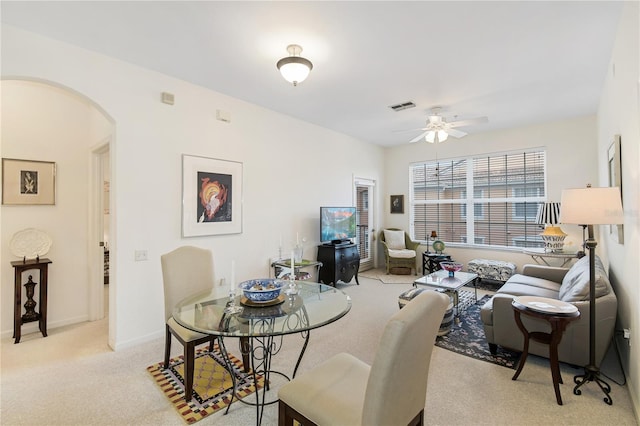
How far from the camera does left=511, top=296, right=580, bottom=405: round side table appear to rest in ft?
7.35

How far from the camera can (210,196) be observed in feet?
12.4

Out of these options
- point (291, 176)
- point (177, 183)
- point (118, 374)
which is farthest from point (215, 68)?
point (118, 374)

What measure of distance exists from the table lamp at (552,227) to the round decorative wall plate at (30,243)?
22.1 ft

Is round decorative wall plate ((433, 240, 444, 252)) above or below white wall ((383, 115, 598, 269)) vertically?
below

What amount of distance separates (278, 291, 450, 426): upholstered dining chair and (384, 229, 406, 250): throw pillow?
5.14 m

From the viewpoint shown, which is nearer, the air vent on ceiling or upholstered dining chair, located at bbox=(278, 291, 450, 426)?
upholstered dining chair, located at bbox=(278, 291, 450, 426)

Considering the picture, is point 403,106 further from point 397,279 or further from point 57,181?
point 57,181

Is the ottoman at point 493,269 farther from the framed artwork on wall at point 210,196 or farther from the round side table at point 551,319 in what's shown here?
the framed artwork on wall at point 210,196

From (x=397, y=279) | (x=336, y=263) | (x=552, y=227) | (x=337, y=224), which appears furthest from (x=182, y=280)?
(x=552, y=227)

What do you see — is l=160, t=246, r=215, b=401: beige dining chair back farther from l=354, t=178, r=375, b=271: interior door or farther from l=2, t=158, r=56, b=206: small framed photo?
l=354, t=178, r=375, b=271: interior door

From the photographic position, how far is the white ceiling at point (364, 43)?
2312 mm

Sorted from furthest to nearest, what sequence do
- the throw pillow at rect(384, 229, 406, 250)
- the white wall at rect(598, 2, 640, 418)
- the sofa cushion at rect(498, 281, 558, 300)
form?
1. the throw pillow at rect(384, 229, 406, 250)
2. the sofa cushion at rect(498, 281, 558, 300)
3. the white wall at rect(598, 2, 640, 418)

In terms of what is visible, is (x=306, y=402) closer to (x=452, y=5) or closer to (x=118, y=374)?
(x=118, y=374)

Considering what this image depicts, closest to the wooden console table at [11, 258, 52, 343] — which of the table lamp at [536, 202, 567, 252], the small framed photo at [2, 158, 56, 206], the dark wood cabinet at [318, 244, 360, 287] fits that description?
the small framed photo at [2, 158, 56, 206]
